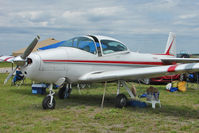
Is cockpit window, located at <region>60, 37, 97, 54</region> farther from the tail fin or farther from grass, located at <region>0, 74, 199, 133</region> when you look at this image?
the tail fin

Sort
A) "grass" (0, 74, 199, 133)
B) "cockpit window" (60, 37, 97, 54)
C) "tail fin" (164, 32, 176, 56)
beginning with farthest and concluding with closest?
"tail fin" (164, 32, 176, 56) < "cockpit window" (60, 37, 97, 54) < "grass" (0, 74, 199, 133)

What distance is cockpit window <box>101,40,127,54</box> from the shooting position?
26.0 feet

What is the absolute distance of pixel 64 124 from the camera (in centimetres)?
525

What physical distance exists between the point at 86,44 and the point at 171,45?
7489 millimetres

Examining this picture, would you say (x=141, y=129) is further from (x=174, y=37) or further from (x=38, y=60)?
(x=174, y=37)

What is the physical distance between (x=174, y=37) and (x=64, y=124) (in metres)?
10.7

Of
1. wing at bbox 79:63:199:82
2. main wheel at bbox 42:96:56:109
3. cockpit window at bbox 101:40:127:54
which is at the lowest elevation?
main wheel at bbox 42:96:56:109

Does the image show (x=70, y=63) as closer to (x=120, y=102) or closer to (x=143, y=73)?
(x=120, y=102)

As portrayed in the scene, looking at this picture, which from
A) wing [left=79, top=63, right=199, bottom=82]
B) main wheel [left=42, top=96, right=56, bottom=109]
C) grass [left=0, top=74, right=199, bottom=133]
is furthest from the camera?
main wheel [left=42, top=96, right=56, bottom=109]

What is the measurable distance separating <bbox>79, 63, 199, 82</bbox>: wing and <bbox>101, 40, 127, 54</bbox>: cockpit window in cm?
80

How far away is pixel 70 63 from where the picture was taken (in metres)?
7.09

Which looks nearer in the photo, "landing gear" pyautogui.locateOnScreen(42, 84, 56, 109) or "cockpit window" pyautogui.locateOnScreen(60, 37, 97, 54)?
"landing gear" pyautogui.locateOnScreen(42, 84, 56, 109)

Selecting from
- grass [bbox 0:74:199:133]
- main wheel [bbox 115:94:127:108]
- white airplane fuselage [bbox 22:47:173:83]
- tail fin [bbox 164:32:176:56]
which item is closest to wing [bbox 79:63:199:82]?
white airplane fuselage [bbox 22:47:173:83]

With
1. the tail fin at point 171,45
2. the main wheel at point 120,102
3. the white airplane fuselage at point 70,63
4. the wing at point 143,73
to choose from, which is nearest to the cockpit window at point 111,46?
the white airplane fuselage at point 70,63
